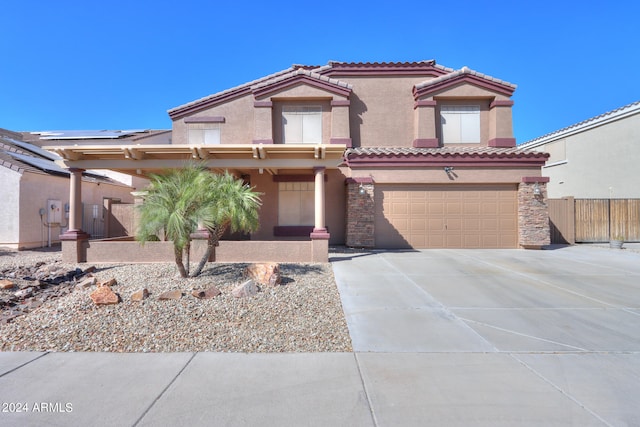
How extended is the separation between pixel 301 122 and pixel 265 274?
982cm

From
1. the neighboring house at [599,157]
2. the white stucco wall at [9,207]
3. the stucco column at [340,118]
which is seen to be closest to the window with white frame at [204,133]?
the stucco column at [340,118]

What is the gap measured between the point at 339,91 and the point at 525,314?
12.2 m

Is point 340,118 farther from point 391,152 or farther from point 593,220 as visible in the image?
point 593,220

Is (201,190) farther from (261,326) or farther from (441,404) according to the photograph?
(441,404)

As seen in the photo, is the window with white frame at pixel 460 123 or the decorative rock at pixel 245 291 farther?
the window with white frame at pixel 460 123

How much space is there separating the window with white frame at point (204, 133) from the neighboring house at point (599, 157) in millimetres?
20956

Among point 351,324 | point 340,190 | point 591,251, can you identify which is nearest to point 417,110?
point 340,190

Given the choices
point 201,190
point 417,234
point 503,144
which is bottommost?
point 417,234

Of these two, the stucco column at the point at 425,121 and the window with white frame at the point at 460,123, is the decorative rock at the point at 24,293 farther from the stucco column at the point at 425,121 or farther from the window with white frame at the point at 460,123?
the window with white frame at the point at 460,123

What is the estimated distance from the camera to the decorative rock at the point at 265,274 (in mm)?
7066

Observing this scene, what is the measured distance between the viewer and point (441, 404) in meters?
3.21

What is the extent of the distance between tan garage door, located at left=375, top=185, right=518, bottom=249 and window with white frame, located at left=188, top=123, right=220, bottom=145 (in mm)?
7981

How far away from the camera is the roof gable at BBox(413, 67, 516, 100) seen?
15.5m

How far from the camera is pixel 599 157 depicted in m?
19.2
